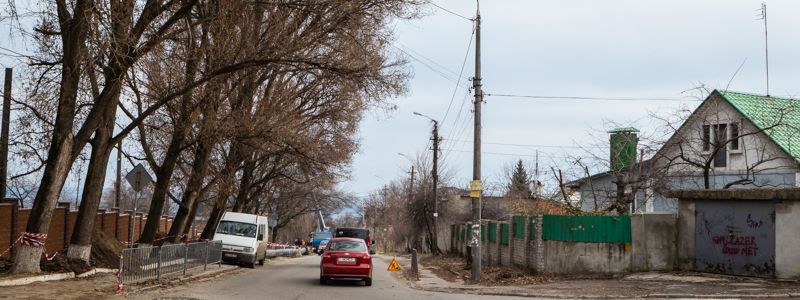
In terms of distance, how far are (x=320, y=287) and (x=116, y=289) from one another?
5896mm

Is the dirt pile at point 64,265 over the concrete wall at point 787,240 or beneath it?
beneath

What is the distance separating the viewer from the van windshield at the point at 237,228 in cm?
3387

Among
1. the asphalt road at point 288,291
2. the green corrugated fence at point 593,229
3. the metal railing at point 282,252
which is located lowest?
the metal railing at point 282,252

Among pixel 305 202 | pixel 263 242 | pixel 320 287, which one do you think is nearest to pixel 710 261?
pixel 320 287

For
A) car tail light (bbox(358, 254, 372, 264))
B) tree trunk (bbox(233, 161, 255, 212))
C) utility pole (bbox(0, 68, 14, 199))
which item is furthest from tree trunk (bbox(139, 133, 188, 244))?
tree trunk (bbox(233, 161, 255, 212))

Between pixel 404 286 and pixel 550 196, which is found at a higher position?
pixel 550 196

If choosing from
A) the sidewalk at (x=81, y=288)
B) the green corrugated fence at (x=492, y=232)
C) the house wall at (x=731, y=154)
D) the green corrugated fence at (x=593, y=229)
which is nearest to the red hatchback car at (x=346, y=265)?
the sidewalk at (x=81, y=288)

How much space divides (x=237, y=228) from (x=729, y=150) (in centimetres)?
2120

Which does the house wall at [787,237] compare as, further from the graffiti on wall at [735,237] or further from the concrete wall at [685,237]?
the concrete wall at [685,237]

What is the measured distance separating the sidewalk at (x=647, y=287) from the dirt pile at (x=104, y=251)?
30.8ft

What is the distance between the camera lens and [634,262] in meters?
22.6

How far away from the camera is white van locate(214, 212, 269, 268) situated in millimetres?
32719

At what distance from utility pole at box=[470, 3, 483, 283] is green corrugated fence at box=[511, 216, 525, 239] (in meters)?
2.32

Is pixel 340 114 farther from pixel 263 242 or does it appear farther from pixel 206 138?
pixel 206 138
